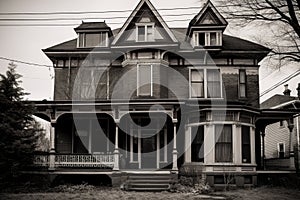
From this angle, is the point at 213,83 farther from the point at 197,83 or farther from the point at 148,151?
the point at 148,151

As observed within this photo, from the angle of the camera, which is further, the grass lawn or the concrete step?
the concrete step

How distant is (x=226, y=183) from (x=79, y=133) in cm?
860

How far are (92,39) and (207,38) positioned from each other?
22.5ft

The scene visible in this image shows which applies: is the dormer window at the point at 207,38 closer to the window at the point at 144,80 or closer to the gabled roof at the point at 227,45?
the gabled roof at the point at 227,45

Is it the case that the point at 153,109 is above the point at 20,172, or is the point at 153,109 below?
above

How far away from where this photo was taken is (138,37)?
21.2m

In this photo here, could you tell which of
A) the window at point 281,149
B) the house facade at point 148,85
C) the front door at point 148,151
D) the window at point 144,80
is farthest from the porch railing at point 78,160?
the window at point 281,149

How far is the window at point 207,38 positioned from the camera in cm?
2134

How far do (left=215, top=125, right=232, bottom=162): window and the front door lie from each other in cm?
399

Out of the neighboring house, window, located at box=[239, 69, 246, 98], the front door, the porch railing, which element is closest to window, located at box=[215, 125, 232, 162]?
the front door

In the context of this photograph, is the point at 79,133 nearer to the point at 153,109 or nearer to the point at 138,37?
the point at 153,109

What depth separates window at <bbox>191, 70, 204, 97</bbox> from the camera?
21209 mm

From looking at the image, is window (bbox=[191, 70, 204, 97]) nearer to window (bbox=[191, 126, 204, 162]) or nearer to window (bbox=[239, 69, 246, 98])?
window (bbox=[239, 69, 246, 98])

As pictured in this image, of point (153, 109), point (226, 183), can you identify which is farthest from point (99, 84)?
point (226, 183)
